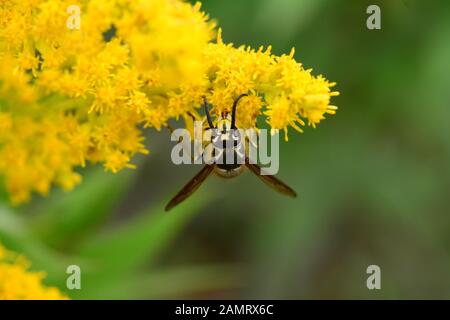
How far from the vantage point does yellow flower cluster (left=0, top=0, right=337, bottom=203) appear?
168 cm

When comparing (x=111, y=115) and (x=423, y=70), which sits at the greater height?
(x=423, y=70)

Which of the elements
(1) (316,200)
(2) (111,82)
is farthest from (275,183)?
(1) (316,200)

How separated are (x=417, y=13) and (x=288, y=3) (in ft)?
2.83

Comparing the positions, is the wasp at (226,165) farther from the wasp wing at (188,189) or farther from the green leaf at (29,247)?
the green leaf at (29,247)

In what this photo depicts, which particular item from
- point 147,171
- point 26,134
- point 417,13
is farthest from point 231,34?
point 26,134

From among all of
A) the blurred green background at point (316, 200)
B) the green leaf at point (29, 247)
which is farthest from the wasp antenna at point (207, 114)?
the blurred green background at point (316, 200)

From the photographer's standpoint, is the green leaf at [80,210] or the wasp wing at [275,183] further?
the green leaf at [80,210]

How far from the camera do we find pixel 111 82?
1.76 metres

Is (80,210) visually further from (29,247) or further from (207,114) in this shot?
(207,114)

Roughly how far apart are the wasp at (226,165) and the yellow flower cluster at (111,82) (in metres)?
0.05

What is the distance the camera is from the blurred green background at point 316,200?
305 cm

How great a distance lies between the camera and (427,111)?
379 cm

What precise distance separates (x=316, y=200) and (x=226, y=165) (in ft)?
7.01

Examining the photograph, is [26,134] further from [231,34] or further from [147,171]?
[147,171]
